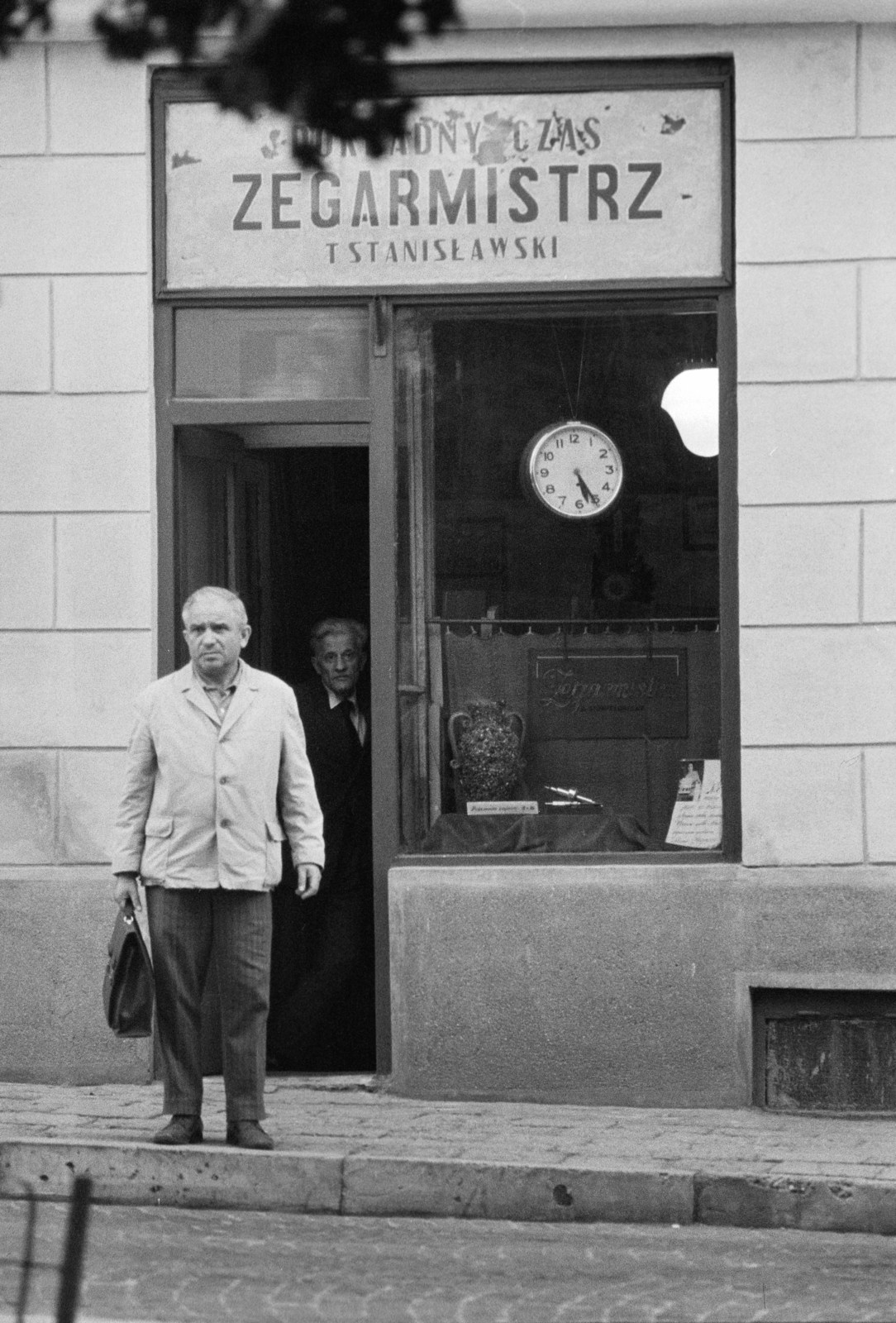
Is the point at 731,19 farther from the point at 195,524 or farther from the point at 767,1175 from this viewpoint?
the point at 767,1175

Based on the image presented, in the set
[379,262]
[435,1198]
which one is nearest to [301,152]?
[435,1198]

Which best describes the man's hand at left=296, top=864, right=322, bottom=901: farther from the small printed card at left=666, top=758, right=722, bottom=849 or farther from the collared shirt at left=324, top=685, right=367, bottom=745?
the small printed card at left=666, top=758, right=722, bottom=849

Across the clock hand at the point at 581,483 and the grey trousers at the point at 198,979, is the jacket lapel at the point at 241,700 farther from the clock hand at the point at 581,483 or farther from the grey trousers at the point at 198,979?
the clock hand at the point at 581,483

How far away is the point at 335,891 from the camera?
9.79 meters

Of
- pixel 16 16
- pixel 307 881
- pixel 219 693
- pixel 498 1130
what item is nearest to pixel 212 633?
pixel 219 693

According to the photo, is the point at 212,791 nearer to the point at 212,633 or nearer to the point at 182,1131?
the point at 212,633

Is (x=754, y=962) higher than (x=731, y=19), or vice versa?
(x=731, y=19)

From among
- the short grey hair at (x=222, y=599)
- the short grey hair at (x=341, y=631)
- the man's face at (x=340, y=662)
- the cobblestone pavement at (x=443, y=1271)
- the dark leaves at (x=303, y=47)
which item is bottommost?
the cobblestone pavement at (x=443, y=1271)

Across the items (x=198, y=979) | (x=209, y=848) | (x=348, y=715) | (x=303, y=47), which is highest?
(x=303, y=47)

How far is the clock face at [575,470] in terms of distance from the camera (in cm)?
940

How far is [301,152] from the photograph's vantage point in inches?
149

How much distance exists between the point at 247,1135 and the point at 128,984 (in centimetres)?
66

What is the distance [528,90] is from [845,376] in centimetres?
172

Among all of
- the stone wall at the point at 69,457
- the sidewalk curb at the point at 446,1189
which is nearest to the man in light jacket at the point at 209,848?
the sidewalk curb at the point at 446,1189
